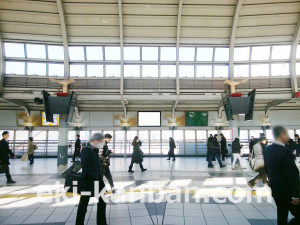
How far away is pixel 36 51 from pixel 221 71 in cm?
1202

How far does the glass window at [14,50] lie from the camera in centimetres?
1279

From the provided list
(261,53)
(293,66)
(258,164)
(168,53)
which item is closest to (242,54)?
(261,53)

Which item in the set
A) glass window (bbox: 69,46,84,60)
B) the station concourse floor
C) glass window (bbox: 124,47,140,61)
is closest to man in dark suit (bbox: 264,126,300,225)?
the station concourse floor

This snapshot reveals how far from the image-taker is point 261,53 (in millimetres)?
13320

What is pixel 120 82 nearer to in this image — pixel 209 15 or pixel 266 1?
pixel 209 15

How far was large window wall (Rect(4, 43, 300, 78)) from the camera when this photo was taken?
13089mm

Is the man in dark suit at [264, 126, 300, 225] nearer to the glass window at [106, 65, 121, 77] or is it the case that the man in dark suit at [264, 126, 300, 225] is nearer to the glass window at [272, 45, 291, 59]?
the glass window at [106, 65, 121, 77]

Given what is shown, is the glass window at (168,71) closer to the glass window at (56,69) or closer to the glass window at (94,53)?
the glass window at (94,53)

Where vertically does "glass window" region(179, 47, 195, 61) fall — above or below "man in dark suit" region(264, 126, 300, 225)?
above

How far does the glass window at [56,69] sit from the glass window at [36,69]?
440mm

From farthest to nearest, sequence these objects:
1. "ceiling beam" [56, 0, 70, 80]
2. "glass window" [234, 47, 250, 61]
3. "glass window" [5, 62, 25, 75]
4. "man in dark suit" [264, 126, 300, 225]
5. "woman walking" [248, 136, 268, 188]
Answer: "glass window" [234, 47, 250, 61], "glass window" [5, 62, 25, 75], "ceiling beam" [56, 0, 70, 80], "woman walking" [248, 136, 268, 188], "man in dark suit" [264, 126, 300, 225]

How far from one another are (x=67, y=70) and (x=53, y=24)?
8.97 feet

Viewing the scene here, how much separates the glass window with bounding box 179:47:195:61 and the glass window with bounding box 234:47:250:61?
2.74 metres

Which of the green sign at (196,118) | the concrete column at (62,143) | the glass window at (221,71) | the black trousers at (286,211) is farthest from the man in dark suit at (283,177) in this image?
the green sign at (196,118)
